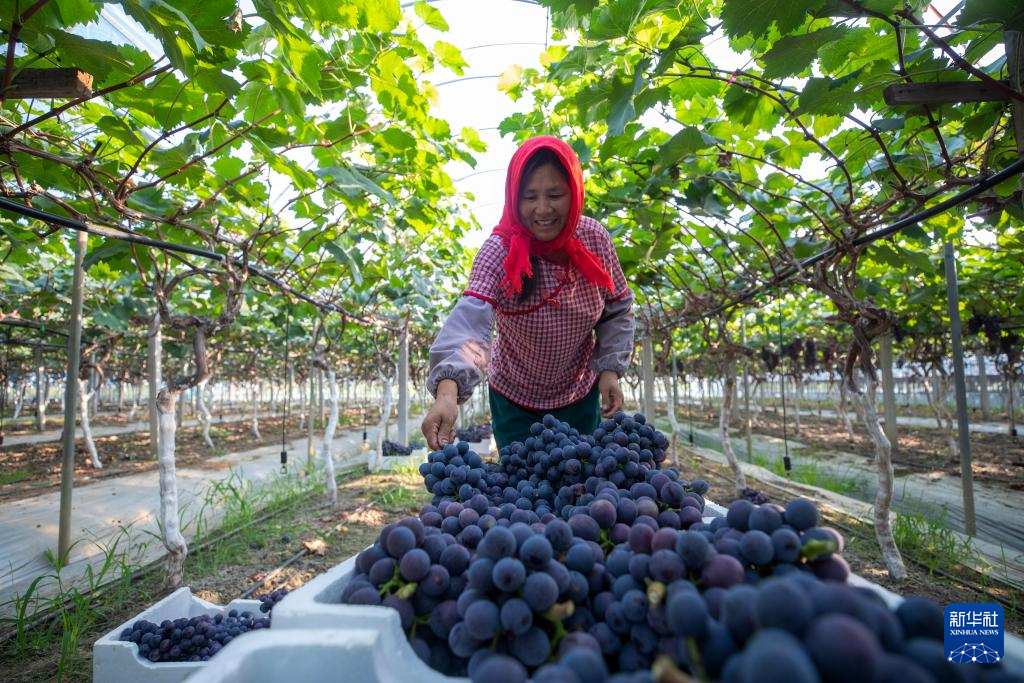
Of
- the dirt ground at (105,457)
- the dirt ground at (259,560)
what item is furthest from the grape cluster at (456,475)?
the dirt ground at (105,457)

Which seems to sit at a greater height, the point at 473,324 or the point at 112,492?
the point at 473,324

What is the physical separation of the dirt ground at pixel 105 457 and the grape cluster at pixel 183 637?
24.2ft

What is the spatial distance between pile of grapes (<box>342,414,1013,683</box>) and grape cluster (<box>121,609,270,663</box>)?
6.89 feet

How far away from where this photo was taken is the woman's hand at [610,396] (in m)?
1.93

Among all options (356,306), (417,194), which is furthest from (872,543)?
(356,306)

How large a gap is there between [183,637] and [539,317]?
2.30 m

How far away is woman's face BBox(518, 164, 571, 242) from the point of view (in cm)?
176

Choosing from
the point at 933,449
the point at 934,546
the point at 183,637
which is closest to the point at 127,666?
the point at 183,637

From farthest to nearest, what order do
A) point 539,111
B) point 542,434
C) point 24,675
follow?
point 539,111 → point 24,675 → point 542,434

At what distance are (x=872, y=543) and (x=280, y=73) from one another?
616 centimetres

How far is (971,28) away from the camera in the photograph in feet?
5.36

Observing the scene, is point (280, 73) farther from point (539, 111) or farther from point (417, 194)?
point (539, 111)

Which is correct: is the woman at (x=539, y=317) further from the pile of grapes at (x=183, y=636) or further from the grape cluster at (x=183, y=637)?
the grape cluster at (x=183, y=637)

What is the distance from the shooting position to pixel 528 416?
6.98ft
